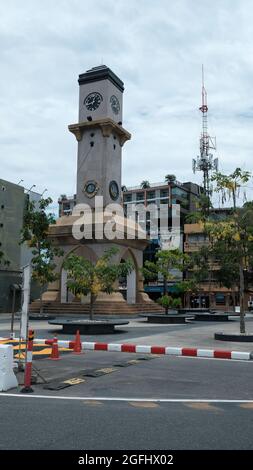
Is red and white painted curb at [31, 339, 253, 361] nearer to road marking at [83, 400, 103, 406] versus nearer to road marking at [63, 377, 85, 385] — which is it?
road marking at [63, 377, 85, 385]

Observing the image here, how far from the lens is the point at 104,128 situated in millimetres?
38875

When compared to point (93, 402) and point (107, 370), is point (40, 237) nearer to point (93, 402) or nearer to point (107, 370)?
point (107, 370)

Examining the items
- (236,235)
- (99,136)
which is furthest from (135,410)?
(99,136)

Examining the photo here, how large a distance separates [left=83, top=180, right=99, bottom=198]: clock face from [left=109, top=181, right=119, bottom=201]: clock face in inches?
50.0

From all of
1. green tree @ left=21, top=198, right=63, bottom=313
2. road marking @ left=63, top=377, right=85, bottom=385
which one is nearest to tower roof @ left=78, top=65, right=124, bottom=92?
green tree @ left=21, top=198, right=63, bottom=313

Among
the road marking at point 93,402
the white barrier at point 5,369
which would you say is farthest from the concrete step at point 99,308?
the road marking at point 93,402

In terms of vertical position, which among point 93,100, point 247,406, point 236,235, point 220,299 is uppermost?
point 93,100

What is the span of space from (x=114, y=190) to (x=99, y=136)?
4.70 m

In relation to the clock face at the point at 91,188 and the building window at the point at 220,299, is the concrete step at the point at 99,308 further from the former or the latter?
the building window at the point at 220,299

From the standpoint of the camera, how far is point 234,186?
18453mm

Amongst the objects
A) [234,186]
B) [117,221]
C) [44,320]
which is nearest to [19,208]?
[117,221]

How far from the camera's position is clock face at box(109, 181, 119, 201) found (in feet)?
129

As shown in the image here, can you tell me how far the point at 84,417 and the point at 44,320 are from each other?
2496 centimetres
